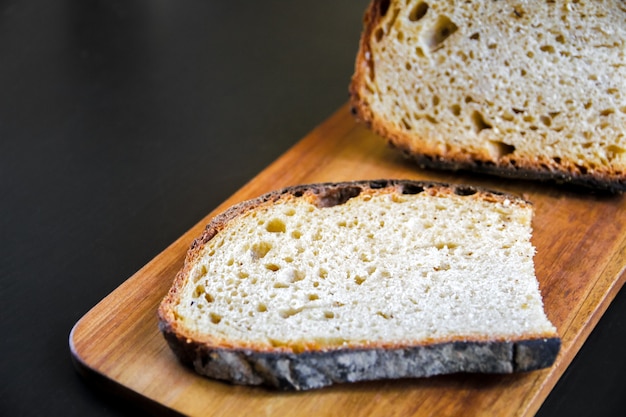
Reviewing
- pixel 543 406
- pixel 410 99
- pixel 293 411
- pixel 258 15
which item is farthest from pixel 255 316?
pixel 258 15

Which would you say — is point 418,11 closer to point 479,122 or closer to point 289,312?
point 479,122

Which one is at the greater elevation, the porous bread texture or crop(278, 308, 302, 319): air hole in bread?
the porous bread texture

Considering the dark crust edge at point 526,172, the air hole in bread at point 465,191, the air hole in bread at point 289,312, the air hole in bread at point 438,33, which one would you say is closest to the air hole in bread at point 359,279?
the air hole in bread at point 289,312

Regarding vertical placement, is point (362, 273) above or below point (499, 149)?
below

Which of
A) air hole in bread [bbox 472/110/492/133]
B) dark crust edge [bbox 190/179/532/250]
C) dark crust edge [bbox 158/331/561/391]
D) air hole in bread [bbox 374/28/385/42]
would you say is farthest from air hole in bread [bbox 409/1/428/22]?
dark crust edge [bbox 158/331/561/391]

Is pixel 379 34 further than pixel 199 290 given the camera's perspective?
Yes

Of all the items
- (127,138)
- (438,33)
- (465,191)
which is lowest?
(127,138)

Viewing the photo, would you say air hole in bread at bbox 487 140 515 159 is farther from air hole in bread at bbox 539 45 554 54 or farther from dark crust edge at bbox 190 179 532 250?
air hole in bread at bbox 539 45 554 54

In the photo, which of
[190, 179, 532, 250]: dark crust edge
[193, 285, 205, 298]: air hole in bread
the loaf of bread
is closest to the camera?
[193, 285, 205, 298]: air hole in bread

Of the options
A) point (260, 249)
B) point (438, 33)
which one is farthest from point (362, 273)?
point (438, 33)
